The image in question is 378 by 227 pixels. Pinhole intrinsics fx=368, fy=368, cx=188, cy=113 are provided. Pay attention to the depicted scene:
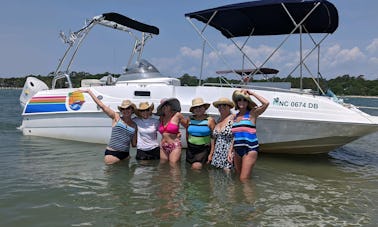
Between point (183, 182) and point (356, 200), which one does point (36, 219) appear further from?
point (356, 200)

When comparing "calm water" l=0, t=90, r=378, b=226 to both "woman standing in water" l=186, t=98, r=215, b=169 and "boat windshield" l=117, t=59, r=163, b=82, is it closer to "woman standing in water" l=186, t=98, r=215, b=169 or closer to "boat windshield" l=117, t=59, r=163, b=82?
"woman standing in water" l=186, t=98, r=215, b=169

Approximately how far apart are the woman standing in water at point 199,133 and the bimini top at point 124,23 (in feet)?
16.1

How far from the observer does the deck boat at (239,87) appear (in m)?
7.47

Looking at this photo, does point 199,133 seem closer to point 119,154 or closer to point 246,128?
point 246,128

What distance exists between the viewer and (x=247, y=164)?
5.74 m

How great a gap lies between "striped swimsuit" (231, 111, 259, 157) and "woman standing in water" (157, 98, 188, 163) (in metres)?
1.16

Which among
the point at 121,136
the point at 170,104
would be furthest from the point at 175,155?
the point at 121,136

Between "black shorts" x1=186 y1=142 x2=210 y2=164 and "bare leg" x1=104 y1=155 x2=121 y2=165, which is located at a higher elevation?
"black shorts" x1=186 y1=142 x2=210 y2=164

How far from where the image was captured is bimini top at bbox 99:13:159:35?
994 cm

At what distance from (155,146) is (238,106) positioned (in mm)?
1811

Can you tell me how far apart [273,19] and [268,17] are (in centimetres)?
18

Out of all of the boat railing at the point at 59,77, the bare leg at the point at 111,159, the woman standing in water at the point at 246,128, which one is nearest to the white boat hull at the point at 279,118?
the boat railing at the point at 59,77

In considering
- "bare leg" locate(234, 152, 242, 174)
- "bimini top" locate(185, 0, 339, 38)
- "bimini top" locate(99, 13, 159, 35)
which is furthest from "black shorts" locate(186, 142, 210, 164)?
"bimini top" locate(99, 13, 159, 35)

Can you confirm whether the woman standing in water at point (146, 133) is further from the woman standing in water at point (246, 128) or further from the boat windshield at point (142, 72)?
the boat windshield at point (142, 72)
